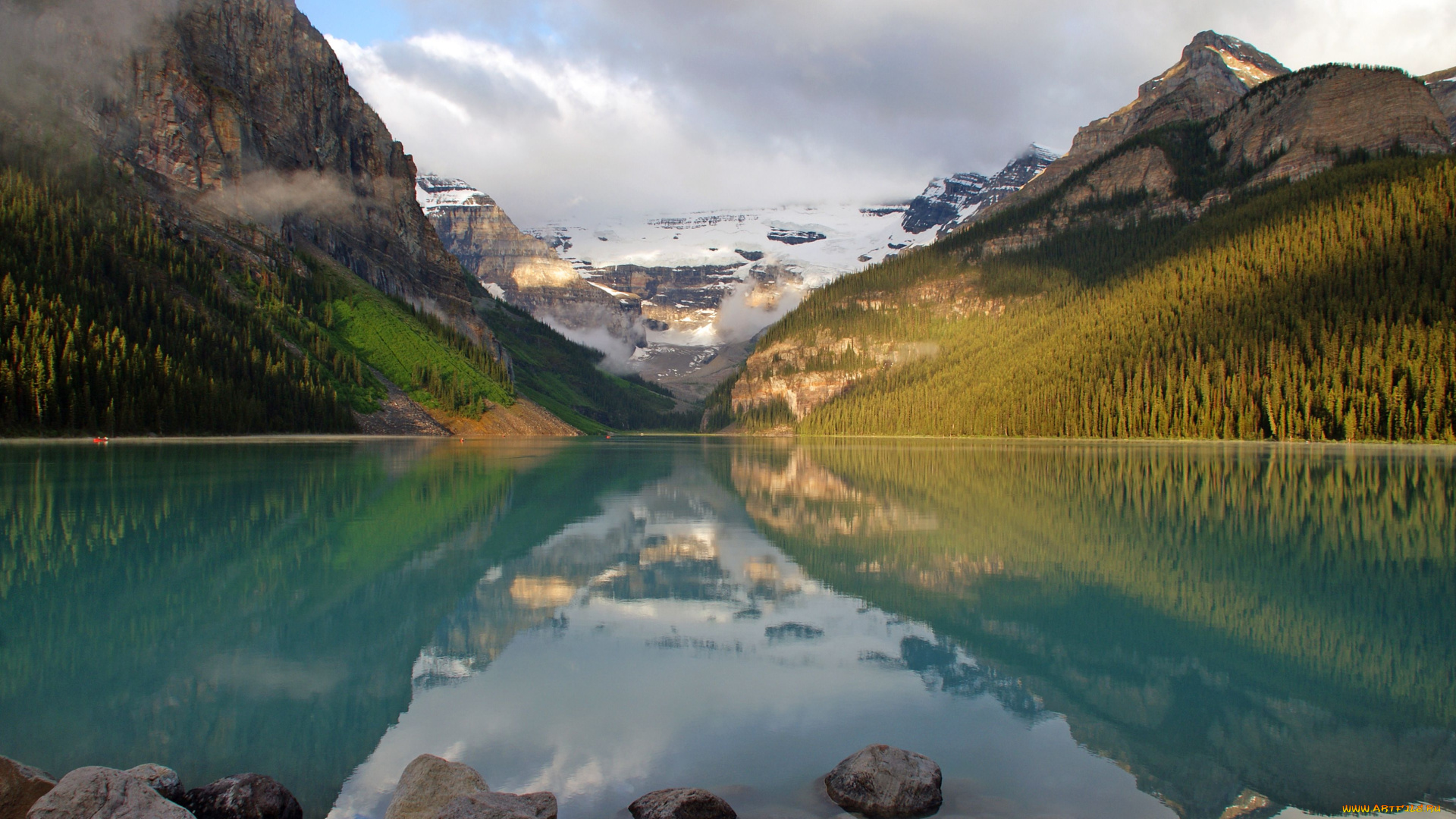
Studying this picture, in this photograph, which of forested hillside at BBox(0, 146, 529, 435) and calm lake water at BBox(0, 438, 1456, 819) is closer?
calm lake water at BBox(0, 438, 1456, 819)

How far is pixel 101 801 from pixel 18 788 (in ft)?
3.16

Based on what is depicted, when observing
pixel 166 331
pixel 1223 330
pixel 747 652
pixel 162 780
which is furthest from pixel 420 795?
pixel 1223 330

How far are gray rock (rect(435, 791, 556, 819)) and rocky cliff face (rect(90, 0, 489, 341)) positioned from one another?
135 meters

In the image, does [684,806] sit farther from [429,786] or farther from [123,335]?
[123,335]

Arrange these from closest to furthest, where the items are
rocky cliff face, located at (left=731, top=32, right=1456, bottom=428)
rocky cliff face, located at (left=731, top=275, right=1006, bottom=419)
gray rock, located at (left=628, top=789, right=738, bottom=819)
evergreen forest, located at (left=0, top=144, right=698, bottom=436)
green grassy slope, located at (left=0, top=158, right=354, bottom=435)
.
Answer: gray rock, located at (left=628, top=789, right=738, bottom=819) < green grassy slope, located at (left=0, top=158, right=354, bottom=435) < evergreen forest, located at (left=0, top=144, right=698, bottom=436) < rocky cliff face, located at (left=731, top=32, right=1456, bottom=428) < rocky cliff face, located at (left=731, top=275, right=1006, bottom=419)

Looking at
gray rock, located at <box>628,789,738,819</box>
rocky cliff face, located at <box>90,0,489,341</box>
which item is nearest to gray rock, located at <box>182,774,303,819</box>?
gray rock, located at <box>628,789,738,819</box>

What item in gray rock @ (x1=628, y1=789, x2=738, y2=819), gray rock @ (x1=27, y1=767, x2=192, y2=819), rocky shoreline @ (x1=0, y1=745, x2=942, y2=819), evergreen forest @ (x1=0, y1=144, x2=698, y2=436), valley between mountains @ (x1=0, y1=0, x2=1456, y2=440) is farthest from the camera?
valley between mountains @ (x1=0, y1=0, x2=1456, y2=440)

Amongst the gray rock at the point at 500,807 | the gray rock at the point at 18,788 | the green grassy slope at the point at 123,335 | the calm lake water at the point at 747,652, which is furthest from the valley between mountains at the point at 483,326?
the gray rock at the point at 500,807

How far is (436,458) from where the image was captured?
59562 millimetres

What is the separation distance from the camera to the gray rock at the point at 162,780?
658 cm

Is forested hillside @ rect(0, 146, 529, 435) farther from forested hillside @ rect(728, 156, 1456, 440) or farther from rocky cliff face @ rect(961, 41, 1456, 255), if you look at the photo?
rocky cliff face @ rect(961, 41, 1456, 255)

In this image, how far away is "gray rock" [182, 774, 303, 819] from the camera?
21.2 ft

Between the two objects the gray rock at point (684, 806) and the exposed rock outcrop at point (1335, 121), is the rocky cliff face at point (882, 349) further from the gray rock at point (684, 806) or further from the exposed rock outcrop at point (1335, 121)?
the gray rock at point (684, 806)

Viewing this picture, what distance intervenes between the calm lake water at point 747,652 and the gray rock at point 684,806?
0.37 metres
